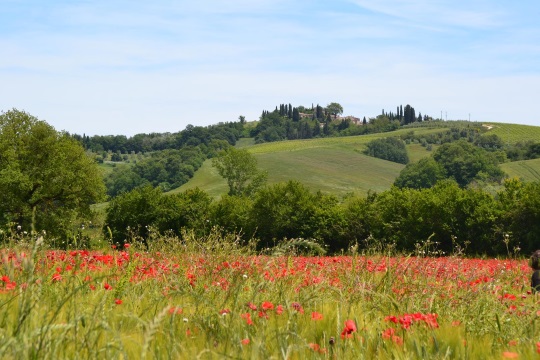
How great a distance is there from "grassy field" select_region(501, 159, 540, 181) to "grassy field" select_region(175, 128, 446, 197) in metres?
30.0

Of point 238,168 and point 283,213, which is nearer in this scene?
point 283,213

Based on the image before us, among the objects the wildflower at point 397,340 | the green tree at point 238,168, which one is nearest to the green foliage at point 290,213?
the wildflower at point 397,340

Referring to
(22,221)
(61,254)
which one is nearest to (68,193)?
(22,221)

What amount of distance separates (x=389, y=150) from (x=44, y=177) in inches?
6107

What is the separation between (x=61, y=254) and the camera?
829 centimetres

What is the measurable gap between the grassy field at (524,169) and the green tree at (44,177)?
126m

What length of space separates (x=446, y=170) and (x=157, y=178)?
8366 centimetres

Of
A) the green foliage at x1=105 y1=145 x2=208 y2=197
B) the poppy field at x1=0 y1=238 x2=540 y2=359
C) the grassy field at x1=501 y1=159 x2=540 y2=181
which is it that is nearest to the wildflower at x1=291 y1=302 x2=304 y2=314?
the poppy field at x1=0 y1=238 x2=540 y2=359

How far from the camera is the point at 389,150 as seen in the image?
19138cm

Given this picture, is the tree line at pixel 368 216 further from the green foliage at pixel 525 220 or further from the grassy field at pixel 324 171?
the grassy field at pixel 324 171

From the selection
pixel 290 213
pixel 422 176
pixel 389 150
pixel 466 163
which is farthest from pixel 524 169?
pixel 290 213

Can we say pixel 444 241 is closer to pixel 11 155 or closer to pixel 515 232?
pixel 515 232

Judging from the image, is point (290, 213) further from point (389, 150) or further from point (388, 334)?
point (389, 150)

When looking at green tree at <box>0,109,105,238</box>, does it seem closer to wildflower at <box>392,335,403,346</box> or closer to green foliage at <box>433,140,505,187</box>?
wildflower at <box>392,335,403,346</box>
